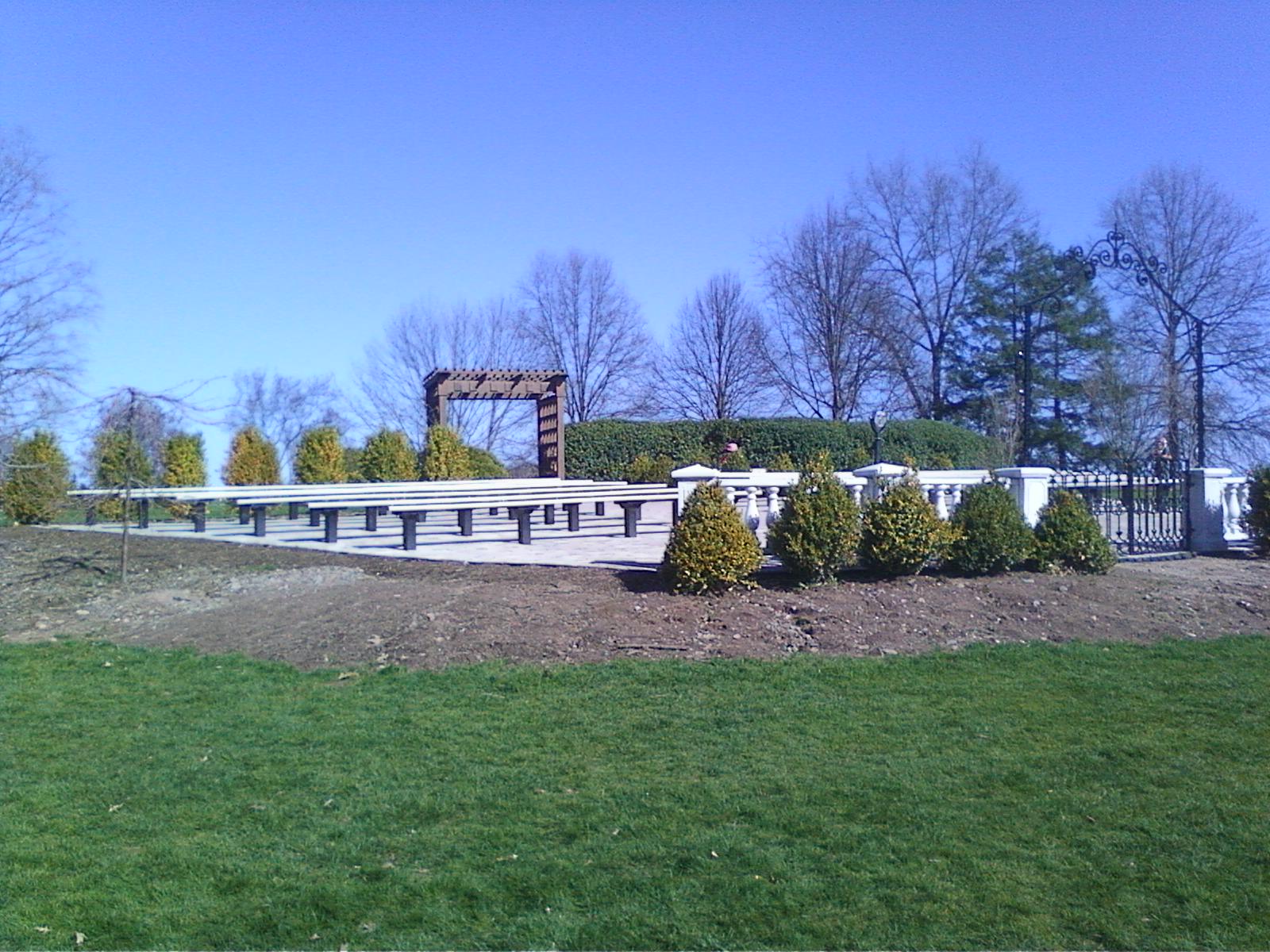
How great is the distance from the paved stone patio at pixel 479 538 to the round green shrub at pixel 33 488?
64cm

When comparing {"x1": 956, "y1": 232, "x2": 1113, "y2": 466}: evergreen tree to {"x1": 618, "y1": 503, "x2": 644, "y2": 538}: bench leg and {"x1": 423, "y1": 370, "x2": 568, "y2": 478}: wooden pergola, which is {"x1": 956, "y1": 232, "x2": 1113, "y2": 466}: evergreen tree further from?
{"x1": 618, "y1": 503, "x2": 644, "y2": 538}: bench leg

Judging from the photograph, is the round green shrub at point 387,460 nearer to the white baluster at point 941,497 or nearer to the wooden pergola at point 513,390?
the wooden pergola at point 513,390

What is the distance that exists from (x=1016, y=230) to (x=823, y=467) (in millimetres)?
30616

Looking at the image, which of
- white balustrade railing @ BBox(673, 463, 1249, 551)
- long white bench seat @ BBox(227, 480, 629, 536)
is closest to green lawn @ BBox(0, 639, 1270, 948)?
white balustrade railing @ BBox(673, 463, 1249, 551)

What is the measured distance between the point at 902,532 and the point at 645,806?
18.5ft

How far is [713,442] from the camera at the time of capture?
86.4 feet

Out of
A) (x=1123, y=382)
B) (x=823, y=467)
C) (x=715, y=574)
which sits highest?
(x=1123, y=382)

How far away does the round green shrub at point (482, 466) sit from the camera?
24.6 metres

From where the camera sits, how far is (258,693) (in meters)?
7.07

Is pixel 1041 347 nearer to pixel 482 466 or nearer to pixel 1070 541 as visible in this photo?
pixel 482 466

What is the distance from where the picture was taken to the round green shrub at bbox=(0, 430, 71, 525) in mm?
18047

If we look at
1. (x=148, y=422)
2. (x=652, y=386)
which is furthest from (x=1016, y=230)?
(x=148, y=422)

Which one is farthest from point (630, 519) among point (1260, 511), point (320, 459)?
point (320, 459)

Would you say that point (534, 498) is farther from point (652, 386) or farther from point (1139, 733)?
point (652, 386)
